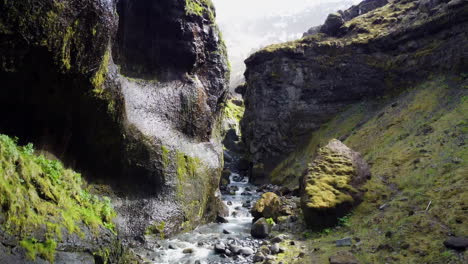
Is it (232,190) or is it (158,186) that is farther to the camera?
(232,190)

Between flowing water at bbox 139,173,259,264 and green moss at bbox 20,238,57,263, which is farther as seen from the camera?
flowing water at bbox 139,173,259,264

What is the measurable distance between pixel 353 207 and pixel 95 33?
1362cm

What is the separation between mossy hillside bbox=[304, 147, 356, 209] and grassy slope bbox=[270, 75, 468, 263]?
3.39 ft

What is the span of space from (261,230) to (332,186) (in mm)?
4246

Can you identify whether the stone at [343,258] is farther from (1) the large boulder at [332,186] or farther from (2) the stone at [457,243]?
(1) the large boulder at [332,186]

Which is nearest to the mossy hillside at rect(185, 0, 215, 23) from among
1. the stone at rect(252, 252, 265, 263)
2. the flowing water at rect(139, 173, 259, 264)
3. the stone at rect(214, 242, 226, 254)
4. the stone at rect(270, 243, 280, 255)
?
the flowing water at rect(139, 173, 259, 264)

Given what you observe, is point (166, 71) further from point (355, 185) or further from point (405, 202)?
point (405, 202)

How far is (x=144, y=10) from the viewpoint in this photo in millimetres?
19875

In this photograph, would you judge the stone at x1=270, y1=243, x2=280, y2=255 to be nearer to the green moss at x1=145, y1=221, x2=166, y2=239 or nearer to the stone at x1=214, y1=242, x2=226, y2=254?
the stone at x1=214, y1=242, x2=226, y2=254

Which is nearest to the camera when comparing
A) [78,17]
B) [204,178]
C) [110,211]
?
[78,17]

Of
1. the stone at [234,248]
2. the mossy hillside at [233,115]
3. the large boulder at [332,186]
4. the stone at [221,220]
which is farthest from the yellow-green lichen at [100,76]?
the mossy hillside at [233,115]

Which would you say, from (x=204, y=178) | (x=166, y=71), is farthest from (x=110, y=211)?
(x=166, y=71)

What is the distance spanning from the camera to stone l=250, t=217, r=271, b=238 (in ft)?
53.2

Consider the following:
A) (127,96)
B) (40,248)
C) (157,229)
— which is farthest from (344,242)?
(127,96)
